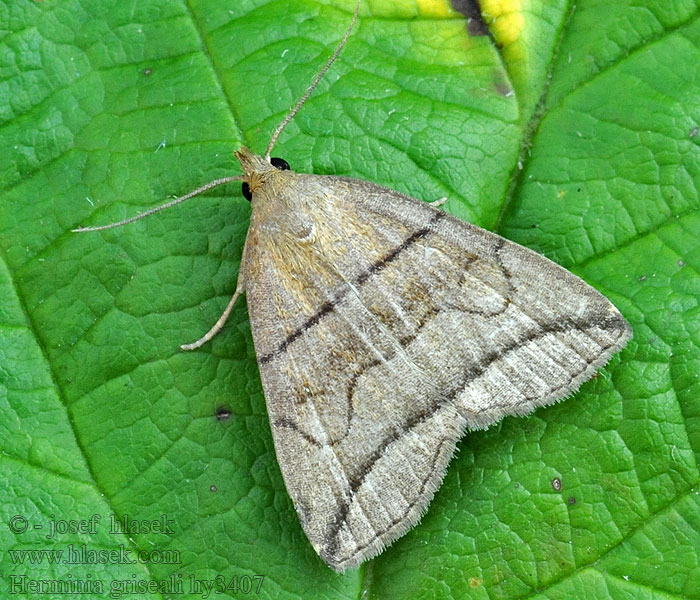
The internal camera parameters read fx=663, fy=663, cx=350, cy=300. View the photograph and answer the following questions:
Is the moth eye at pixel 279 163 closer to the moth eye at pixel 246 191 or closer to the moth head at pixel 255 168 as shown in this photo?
the moth head at pixel 255 168

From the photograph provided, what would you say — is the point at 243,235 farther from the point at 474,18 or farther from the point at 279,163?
the point at 474,18

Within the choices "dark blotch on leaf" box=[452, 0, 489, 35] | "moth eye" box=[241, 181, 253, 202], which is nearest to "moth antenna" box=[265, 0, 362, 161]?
"moth eye" box=[241, 181, 253, 202]

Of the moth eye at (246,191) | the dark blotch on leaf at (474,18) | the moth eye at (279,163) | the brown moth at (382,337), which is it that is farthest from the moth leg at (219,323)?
the dark blotch on leaf at (474,18)

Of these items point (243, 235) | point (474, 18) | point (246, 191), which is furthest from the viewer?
point (243, 235)

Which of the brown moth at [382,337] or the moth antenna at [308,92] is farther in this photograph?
the moth antenna at [308,92]

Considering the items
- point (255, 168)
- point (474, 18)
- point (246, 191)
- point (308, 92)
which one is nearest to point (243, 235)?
point (246, 191)

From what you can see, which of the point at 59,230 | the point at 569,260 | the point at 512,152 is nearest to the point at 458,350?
the point at 569,260

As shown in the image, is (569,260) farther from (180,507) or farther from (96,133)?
(96,133)
